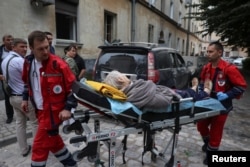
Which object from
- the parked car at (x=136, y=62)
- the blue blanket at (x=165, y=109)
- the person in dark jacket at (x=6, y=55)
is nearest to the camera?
the blue blanket at (x=165, y=109)

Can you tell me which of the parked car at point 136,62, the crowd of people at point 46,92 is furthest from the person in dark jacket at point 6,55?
the crowd of people at point 46,92

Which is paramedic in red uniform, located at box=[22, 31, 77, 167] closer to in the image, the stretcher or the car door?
the stretcher

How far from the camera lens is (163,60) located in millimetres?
6188

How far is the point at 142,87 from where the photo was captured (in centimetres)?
266

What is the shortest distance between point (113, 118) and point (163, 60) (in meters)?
3.75

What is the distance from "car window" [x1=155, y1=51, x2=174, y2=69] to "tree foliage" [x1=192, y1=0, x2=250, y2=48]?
4.41 m

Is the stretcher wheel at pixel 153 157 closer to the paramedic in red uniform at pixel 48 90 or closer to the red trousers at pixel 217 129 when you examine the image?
the red trousers at pixel 217 129

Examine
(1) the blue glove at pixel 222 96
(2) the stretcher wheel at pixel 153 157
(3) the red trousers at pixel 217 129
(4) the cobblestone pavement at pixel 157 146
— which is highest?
(1) the blue glove at pixel 222 96

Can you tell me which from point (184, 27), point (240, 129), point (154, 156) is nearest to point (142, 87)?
point (154, 156)

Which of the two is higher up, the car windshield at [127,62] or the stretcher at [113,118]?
the car windshield at [127,62]

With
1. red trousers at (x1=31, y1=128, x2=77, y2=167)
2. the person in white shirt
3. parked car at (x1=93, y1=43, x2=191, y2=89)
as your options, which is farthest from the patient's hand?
parked car at (x1=93, y1=43, x2=191, y2=89)

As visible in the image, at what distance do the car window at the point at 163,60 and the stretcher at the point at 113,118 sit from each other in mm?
2755

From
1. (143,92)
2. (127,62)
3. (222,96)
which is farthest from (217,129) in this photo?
(127,62)

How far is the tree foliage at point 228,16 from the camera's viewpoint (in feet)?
32.8
